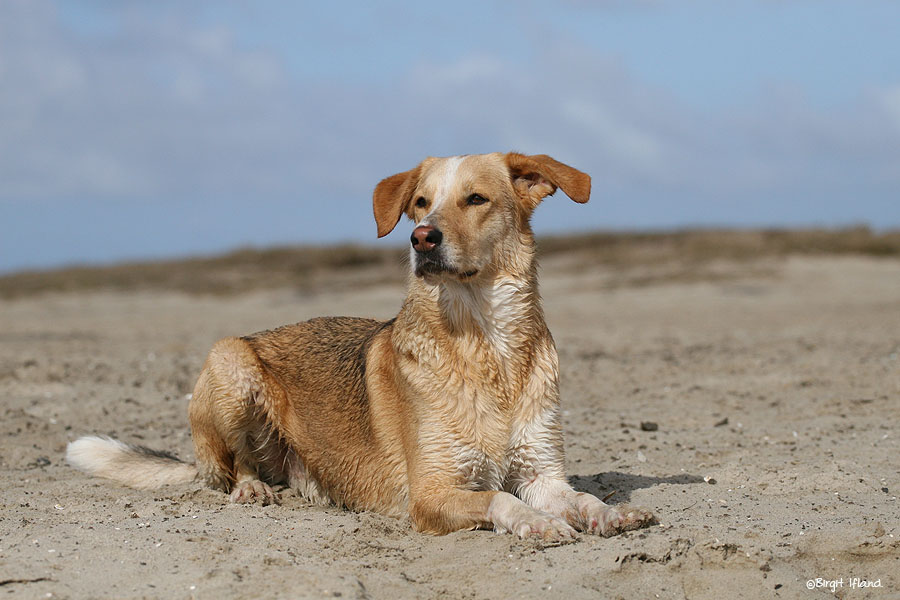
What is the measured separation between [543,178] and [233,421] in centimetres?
268

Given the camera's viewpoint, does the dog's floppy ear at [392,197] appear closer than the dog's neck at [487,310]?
No

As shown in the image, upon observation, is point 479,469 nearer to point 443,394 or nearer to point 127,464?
point 443,394

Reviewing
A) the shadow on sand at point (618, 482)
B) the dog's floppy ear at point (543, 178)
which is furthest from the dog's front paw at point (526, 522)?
the dog's floppy ear at point (543, 178)

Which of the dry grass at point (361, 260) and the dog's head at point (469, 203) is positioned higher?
the dog's head at point (469, 203)

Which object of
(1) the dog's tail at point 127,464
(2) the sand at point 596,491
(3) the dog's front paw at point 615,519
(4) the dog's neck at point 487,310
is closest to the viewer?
(2) the sand at point 596,491

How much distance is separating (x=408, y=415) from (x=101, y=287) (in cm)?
2337

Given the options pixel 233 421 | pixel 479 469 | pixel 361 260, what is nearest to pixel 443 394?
pixel 479 469

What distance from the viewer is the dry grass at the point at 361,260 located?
25.6m

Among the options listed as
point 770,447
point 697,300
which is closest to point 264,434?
point 770,447

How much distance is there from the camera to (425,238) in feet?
18.9

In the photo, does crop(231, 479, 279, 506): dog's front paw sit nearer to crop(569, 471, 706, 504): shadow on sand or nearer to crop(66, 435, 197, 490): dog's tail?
crop(66, 435, 197, 490): dog's tail

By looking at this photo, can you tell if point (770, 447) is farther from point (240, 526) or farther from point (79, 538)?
point (79, 538)

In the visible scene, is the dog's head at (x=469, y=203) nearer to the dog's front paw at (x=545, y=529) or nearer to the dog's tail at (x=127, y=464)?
the dog's front paw at (x=545, y=529)

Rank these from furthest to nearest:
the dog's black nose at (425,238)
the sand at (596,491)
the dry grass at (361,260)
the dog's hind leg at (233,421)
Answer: the dry grass at (361,260) → the dog's hind leg at (233,421) → the dog's black nose at (425,238) → the sand at (596,491)
